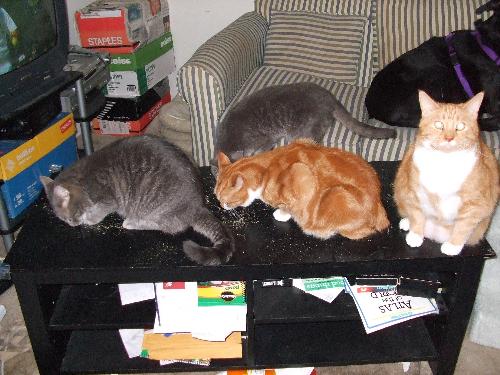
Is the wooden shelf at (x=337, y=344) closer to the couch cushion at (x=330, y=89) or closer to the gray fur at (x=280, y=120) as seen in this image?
the gray fur at (x=280, y=120)

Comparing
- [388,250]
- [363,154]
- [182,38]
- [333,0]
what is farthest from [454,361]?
[182,38]

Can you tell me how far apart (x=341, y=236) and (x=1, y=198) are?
1302 millimetres

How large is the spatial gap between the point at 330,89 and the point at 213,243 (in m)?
1.39

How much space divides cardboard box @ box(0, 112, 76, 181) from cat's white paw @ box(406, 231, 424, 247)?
1512 millimetres

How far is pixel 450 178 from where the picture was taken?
1234 millimetres

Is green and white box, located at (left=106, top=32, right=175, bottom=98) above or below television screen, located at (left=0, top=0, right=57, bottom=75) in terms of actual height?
below

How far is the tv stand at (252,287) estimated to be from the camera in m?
1.33

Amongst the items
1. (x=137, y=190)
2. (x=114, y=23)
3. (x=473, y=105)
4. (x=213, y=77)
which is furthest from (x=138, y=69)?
(x=473, y=105)

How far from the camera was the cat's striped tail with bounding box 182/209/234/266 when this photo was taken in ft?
4.30

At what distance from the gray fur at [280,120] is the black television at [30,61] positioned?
0.72 metres

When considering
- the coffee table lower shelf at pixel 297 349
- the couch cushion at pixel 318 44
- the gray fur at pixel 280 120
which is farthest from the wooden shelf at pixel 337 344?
the couch cushion at pixel 318 44

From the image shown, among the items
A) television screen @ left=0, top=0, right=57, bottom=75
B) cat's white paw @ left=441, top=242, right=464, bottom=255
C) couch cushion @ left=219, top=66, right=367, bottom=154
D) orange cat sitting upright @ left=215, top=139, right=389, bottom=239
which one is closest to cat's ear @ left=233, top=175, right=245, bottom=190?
orange cat sitting upright @ left=215, top=139, right=389, bottom=239

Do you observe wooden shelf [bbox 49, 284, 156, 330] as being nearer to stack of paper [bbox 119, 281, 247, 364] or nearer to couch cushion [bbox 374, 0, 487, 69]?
stack of paper [bbox 119, 281, 247, 364]

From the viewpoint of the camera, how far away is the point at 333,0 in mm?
2650
